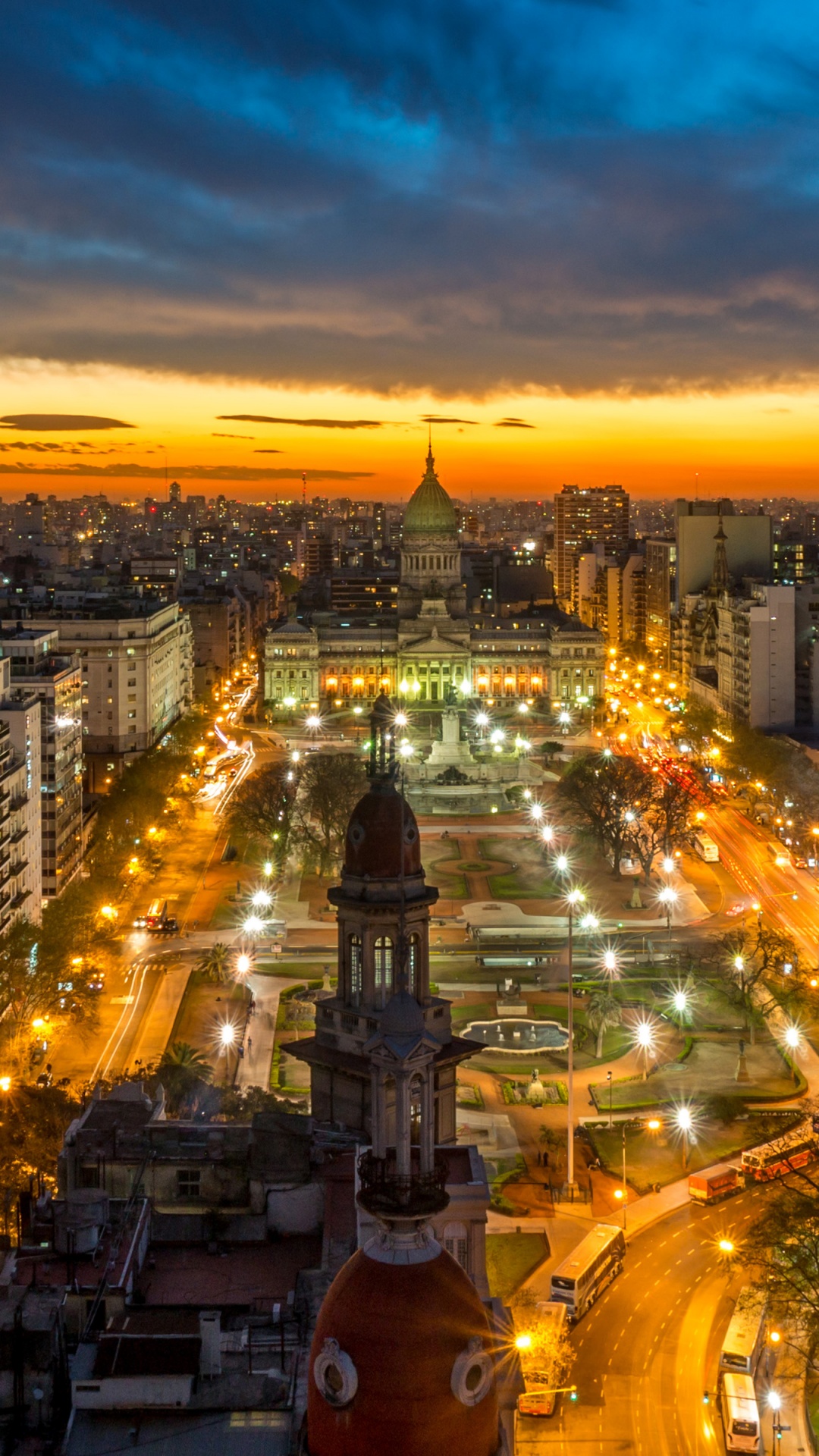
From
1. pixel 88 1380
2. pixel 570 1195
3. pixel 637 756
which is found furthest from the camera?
pixel 637 756

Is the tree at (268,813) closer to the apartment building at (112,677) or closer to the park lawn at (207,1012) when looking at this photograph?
the apartment building at (112,677)

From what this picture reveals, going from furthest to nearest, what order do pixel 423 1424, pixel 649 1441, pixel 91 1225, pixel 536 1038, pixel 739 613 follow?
pixel 739 613, pixel 536 1038, pixel 649 1441, pixel 91 1225, pixel 423 1424

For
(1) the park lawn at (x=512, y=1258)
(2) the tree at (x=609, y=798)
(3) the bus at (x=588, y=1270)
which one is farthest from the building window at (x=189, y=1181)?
(2) the tree at (x=609, y=798)

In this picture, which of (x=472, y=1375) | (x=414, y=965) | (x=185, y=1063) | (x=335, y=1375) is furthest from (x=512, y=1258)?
(x=335, y=1375)

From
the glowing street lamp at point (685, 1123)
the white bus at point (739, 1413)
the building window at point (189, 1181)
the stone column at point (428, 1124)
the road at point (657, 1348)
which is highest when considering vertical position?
the stone column at point (428, 1124)

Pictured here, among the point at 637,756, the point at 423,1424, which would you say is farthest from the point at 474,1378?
the point at 637,756

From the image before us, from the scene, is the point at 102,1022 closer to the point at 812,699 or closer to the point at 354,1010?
the point at 354,1010

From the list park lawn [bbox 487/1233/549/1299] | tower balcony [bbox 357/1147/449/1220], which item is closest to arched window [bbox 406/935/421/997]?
park lawn [bbox 487/1233/549/1299]
